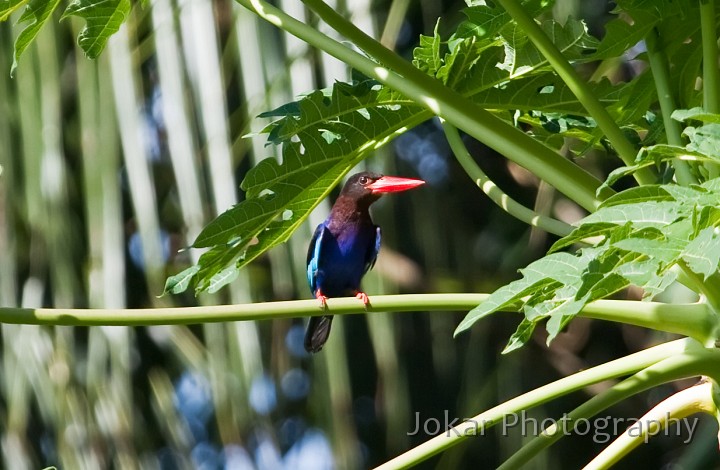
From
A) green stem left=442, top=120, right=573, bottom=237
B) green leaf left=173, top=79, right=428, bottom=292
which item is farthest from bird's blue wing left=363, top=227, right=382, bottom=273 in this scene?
green leaf left=173, top=79, right=428, bottom=292

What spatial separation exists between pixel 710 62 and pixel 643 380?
1.77ft

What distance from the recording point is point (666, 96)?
195cm

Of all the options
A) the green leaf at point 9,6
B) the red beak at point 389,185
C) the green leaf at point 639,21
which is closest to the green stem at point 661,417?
the green leaf at point 639,21

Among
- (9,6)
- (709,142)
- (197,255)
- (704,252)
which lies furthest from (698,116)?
(197,255)

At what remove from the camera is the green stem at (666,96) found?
6.04 ft

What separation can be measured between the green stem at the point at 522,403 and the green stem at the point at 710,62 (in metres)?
0.40

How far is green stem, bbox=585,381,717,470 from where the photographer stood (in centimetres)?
183

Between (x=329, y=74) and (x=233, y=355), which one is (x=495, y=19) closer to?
(x=329, y=74)

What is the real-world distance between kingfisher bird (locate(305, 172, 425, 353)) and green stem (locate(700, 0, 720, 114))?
211cm

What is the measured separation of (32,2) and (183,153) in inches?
48.1

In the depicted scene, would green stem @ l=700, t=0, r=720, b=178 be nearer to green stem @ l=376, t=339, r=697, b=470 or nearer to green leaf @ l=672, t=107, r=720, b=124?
green leaf @ l=672, t=107, r=720, b=124

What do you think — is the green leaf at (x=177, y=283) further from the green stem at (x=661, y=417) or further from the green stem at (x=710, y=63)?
the green stem at (x=710, y=63)

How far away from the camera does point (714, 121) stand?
1592mm

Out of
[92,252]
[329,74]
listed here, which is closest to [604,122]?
[329,74]
